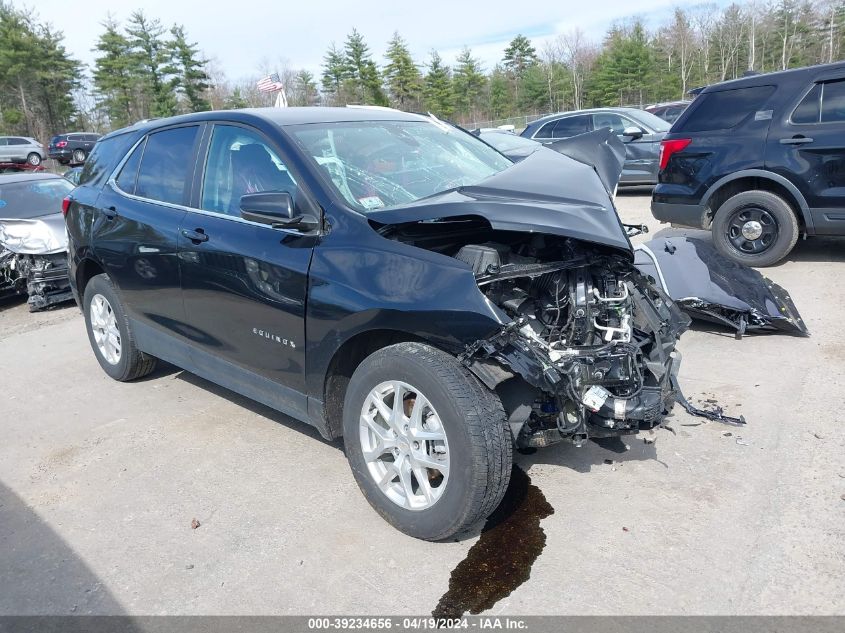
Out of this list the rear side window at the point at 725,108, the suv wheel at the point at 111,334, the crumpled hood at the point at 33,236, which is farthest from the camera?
the crumpled hood at the point at 33,236

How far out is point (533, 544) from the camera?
297cm

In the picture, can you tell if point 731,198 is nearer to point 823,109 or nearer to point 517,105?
point 823,109

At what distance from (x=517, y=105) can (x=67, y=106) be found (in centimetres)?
3733

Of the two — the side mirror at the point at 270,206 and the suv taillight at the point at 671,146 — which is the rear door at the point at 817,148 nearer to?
the suv taillight at the point at 671,146

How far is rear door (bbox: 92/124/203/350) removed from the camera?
13.6 feet

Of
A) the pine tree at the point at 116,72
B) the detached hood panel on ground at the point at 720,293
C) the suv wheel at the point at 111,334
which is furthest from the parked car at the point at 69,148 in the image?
the detached hood panel on ground at the point at 720,293

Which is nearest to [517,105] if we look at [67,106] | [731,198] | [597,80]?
[597,80]

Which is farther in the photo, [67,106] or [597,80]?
[597,80]

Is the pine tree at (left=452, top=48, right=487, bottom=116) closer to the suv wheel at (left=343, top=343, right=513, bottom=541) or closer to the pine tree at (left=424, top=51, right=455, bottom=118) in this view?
the pine tree at (left=424, top=51, right=455, bottom=118)

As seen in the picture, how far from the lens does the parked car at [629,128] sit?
1250 centimetres

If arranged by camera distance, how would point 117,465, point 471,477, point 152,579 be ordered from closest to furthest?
1. point 471,477
2. point 152,579
3. point 117,465

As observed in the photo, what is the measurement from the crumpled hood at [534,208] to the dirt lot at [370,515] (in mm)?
1294

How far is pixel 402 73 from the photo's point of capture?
57.9 metres

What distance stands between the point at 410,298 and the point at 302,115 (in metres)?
1.62
